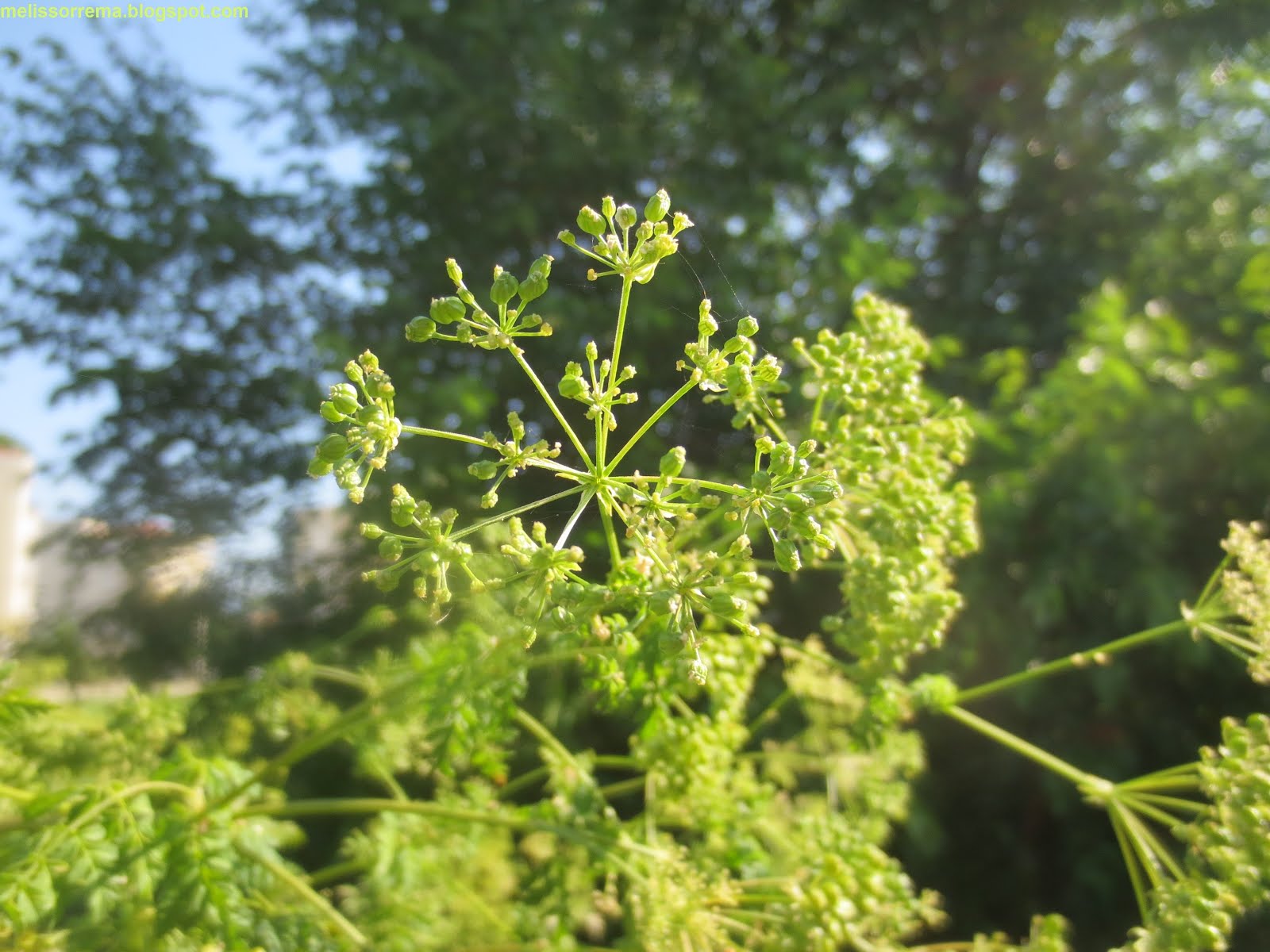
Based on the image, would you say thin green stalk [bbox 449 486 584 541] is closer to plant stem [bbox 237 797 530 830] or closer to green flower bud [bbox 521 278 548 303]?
green flower bud [bbox 521 278 548 303]

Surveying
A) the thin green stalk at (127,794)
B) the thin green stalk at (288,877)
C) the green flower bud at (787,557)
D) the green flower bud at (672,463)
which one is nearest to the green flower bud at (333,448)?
the green flower bud at (672,463)

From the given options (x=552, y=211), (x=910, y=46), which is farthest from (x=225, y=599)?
(x=910, y=46)

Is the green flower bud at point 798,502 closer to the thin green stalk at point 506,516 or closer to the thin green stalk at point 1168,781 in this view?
the thin green stalk at point 506,516

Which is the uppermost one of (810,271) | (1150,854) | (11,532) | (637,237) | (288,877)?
(11,532)

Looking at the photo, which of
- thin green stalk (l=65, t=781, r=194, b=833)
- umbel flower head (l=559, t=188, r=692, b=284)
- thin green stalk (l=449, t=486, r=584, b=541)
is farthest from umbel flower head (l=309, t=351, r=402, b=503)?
thin green stalk (l=65, t=781, r=194, b=833)

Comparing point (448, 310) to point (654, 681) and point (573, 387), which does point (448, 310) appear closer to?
point (573, 387)

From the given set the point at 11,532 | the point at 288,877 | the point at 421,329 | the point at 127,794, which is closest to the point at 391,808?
the point at 288,877
